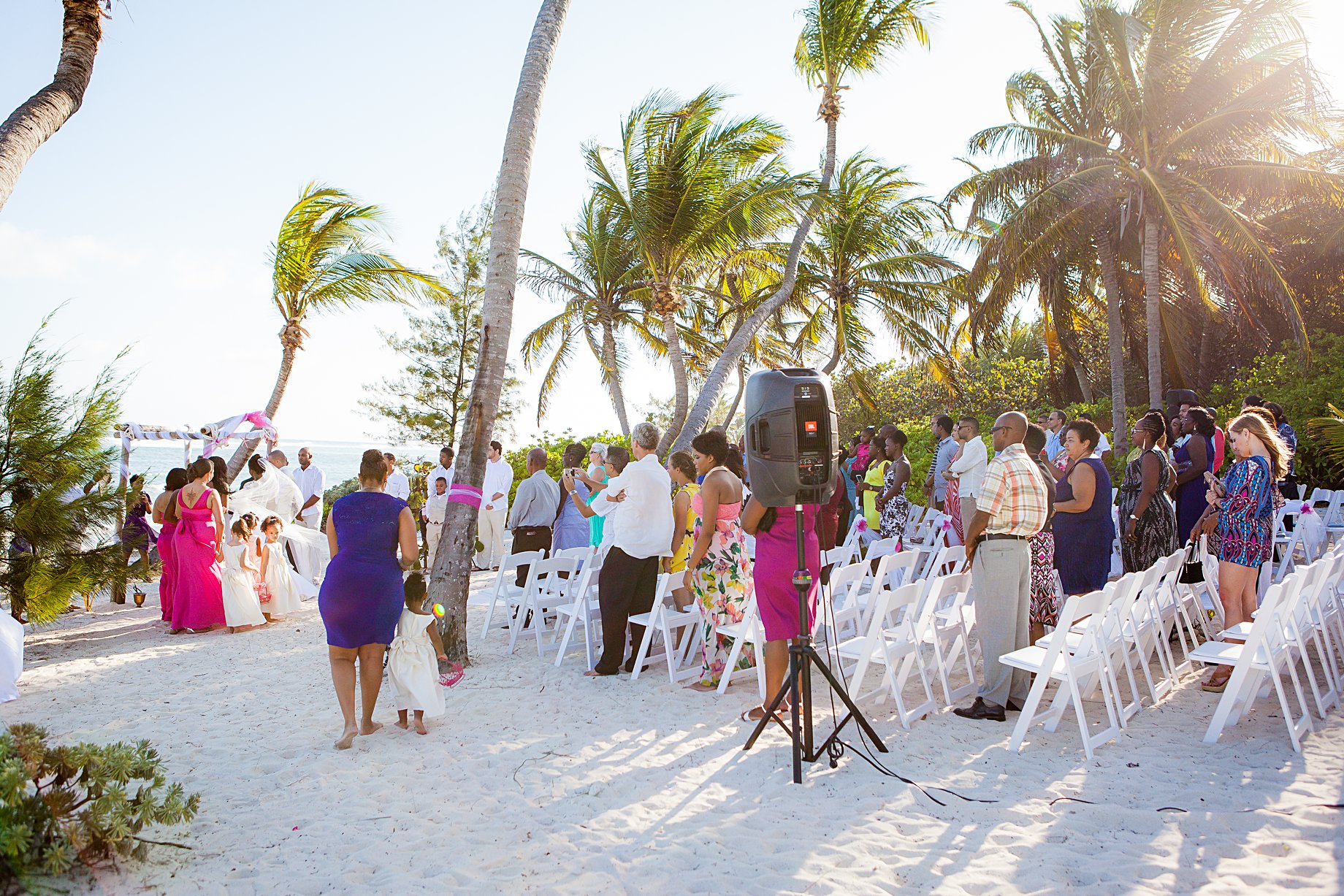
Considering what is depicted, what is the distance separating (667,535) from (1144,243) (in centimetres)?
1366

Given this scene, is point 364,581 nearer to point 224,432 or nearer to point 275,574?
point 275,574

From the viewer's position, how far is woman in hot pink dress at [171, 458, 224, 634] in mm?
8102

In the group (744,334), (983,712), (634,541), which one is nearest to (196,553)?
(634,541)

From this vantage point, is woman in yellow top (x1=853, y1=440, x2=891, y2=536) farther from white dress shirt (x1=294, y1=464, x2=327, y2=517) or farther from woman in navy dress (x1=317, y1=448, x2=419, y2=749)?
white dress shirt (x1=294, y1=464, x2=327, y2=517)

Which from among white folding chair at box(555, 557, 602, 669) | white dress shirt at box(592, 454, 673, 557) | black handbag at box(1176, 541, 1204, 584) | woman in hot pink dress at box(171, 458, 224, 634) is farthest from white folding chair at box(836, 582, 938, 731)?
woman in hot pink dress at box(171, 458, 224, 634)

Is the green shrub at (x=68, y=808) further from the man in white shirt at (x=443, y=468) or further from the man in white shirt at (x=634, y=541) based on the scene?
the man in white shirt at (x=443, y=468)

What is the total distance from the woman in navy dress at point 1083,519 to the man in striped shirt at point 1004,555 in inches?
37.2

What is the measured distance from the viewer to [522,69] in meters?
7.23

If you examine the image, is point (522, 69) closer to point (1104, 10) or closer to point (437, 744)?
point (437, 744)

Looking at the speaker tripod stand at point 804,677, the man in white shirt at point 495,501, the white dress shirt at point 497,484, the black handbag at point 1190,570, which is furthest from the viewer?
the white dress shirt at point 497,484

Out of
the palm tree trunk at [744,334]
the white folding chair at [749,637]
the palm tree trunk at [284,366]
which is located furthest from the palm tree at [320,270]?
the white folding chair at [749,637]

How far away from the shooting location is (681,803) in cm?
394

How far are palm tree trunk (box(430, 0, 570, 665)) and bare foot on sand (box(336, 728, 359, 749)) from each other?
5.61 ft

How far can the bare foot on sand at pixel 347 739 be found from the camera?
469 cm
